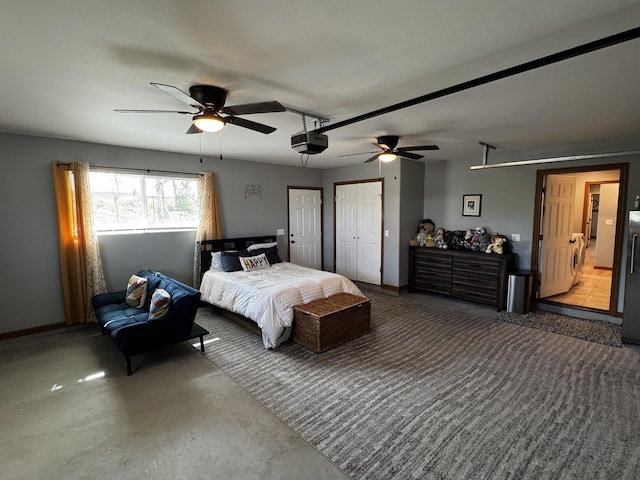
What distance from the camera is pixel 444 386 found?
294 cm

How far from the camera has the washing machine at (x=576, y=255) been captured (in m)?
5.88

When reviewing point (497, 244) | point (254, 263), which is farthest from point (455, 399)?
point (254, 263)

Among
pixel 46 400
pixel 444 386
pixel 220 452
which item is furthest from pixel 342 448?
pixel 46 400

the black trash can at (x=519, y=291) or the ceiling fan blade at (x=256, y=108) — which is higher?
the ceiling fan blade at (x=256, y=108)

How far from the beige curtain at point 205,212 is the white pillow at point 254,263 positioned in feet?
2.82

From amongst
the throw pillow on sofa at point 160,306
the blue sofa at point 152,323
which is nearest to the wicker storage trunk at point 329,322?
the blue sofa at point 152,323

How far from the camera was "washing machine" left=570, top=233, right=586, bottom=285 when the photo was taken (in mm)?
5876

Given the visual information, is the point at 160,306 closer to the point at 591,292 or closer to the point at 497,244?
the point at 497,244

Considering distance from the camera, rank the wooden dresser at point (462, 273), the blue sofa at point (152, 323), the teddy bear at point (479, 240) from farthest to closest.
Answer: the teddy bear at point (479, 240) < the wooden dresser at point (462, 273) < the blue sofa at point (152, 323)

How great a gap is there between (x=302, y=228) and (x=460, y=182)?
3330mm

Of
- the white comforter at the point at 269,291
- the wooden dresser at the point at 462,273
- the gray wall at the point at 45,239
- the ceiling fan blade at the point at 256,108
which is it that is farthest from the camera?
the wooden dresser at the point at 462,273

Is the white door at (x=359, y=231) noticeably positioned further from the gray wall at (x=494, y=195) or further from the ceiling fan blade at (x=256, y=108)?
the ceiling fan blade at (x=256, y=108)

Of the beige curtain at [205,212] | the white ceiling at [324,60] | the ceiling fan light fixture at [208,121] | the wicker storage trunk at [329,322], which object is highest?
the white ceiling at [324,60]

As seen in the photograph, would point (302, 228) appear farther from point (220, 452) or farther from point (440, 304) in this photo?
point (220, 452)
